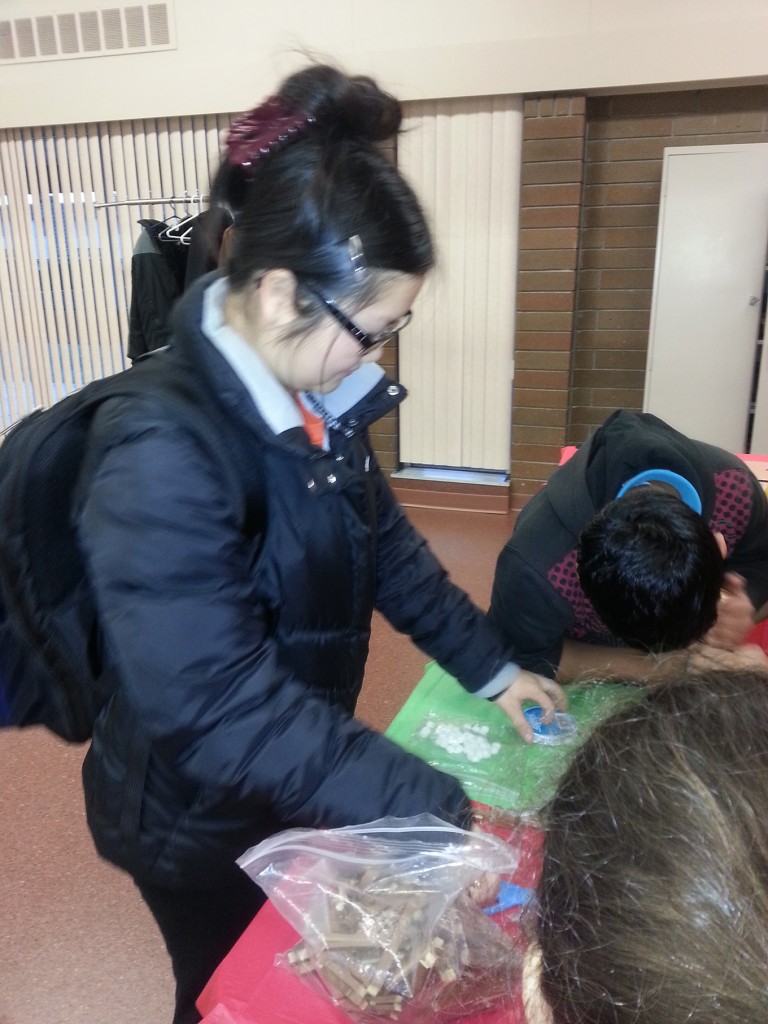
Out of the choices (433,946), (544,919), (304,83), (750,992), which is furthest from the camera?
(304,83)

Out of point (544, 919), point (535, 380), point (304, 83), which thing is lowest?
point (535, 380)

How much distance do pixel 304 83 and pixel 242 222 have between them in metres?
0.16

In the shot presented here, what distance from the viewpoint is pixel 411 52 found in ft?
11.5

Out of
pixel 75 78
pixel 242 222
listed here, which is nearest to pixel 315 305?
pixel 242 222

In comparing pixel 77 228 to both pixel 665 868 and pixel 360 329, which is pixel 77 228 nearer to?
pixel 360 329

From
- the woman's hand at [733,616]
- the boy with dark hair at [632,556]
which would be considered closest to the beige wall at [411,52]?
the boy with dark hair at [632,556]

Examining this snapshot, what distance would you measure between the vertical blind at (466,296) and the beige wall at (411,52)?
17cm

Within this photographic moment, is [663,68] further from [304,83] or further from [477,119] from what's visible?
[304,83]

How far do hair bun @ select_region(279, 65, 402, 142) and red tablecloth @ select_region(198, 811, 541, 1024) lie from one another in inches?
27.8

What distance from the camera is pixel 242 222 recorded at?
31.3 inches

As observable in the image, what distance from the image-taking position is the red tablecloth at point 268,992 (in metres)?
0.74

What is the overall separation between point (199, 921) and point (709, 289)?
327 centimetres

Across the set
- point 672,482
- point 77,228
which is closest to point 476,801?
point 672,482

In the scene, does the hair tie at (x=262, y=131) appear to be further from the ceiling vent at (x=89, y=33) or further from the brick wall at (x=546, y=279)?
the ceiling vent at (x=89, y=33)
